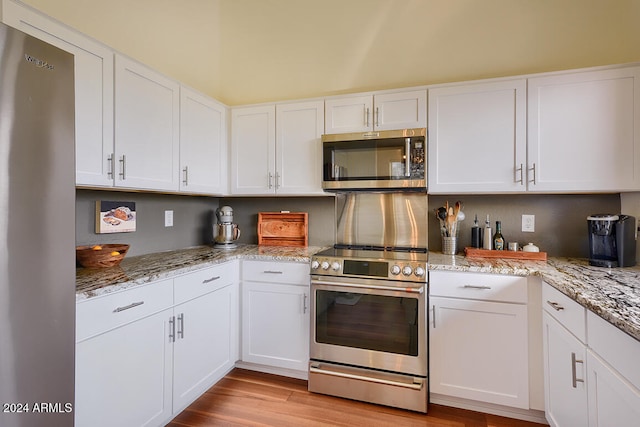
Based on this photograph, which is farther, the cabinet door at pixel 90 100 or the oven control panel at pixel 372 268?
the oven control panel at pixel 372 268

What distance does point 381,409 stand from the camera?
1.87 m

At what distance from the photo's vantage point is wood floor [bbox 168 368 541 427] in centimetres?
174

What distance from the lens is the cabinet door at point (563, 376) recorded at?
1.24 m

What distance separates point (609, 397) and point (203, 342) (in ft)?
6.48

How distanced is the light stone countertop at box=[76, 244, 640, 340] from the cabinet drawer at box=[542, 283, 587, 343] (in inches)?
1.7

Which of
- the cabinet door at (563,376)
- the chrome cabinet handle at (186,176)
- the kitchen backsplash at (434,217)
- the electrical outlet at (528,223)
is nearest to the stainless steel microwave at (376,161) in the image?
the kitchen backsplash at (434,217)

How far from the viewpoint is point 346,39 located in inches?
101

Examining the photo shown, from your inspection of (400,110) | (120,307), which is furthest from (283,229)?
(120,307)

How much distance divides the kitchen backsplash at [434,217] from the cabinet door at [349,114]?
2.13 feet

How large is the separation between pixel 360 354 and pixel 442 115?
1731 mm

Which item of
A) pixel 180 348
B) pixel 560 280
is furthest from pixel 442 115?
pixel 180 348

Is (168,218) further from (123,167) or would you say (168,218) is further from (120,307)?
(120,307)

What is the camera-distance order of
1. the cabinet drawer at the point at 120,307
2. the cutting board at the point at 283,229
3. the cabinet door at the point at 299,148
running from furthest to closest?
the cutting board at the point at 283,229
the cabinet door at the point at 299,148
the cabinet drawer at the point at 120,307

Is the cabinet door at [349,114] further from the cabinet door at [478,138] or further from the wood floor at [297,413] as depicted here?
the wood floor at [297,413]
